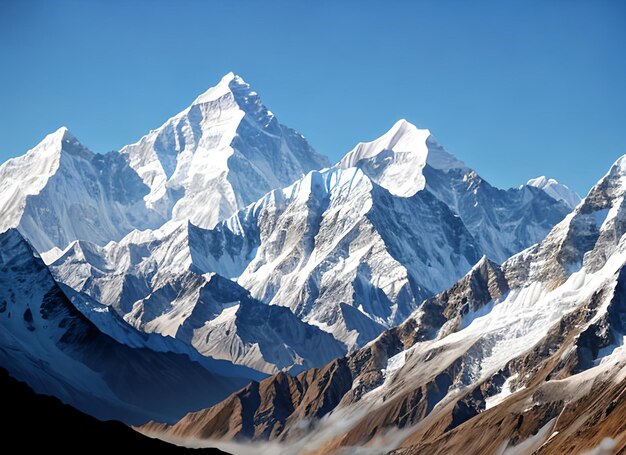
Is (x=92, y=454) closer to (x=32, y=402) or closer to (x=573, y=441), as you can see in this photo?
(x=32, y=402)

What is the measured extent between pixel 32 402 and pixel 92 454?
1358 cm

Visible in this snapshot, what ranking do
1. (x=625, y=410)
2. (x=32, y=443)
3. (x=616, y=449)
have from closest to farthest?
(x=32, y=443), (x=616, y=449), (x=625, y=410)

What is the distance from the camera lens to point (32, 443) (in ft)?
469

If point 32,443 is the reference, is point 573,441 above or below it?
below

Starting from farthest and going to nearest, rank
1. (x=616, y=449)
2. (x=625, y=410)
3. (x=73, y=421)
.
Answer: (x=625, y=410) < (x=616, y=449) < (x=73, y=421)

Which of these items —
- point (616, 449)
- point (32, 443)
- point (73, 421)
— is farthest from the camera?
point (616, 449)

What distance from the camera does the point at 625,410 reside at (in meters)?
192

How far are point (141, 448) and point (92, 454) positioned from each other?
26.5 ft

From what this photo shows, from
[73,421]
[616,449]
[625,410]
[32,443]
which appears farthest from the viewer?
[625,410]

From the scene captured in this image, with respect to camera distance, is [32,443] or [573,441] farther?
[573,441]

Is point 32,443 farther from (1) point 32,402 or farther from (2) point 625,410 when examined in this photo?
(2) point 625,410

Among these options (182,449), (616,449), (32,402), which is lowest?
(616,449)

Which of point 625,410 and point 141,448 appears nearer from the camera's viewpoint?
point 141,448

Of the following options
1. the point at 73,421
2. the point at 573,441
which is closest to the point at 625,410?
the point at 573,441
